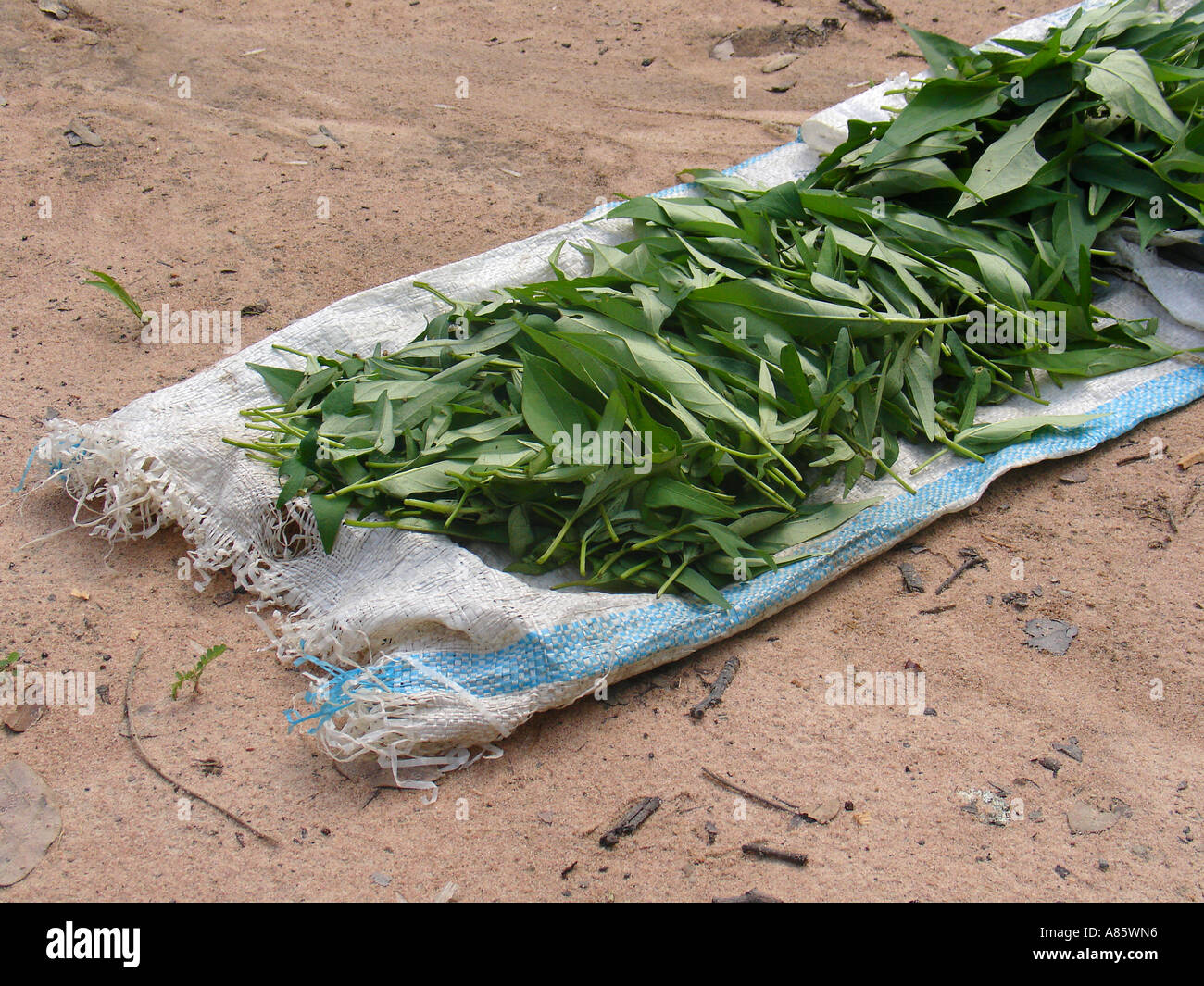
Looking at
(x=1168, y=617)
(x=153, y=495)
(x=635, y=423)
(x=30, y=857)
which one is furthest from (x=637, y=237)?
(x=30, y=857)

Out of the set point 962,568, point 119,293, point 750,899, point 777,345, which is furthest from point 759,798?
point 119,293

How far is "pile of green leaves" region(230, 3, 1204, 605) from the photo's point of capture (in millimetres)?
2230

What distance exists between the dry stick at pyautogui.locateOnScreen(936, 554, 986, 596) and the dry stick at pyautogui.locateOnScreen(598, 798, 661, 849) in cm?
89

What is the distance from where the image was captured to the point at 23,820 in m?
1.84

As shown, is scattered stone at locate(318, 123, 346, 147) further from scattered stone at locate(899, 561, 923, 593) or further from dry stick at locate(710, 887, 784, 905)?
dry stick at locate(710, 887, 784, 905)

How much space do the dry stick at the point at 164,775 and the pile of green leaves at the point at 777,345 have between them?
1.73 ft

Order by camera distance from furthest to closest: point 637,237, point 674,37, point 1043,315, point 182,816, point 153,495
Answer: point 674,37 → point 637,237 → point 1043,315 → point 153,495 → point 182,816

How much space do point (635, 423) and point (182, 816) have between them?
1185 millimetres

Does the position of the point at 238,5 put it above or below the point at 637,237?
above

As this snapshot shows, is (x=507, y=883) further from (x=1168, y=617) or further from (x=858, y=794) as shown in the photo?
(x=1168, y=617)

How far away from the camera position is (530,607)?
6.79 feet

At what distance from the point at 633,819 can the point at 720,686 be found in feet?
1.27

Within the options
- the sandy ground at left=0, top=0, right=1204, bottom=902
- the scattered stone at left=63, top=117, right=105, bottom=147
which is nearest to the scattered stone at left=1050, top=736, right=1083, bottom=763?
the sandy ground at left=0, top=0, right=1204, bottom=902

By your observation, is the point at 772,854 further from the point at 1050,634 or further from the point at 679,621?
the point at 1050,634
